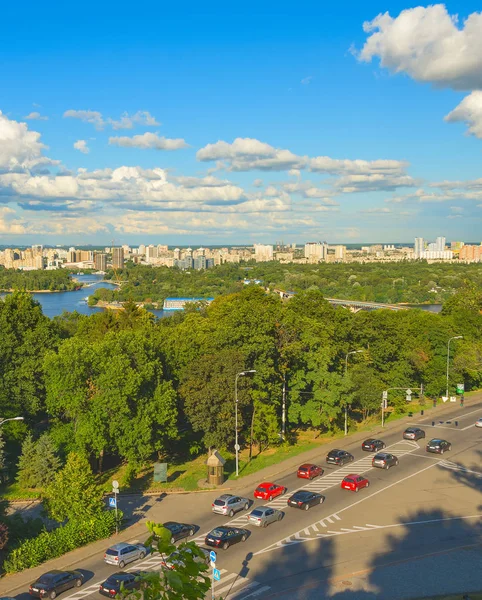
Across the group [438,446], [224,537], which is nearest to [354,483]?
[438,446]

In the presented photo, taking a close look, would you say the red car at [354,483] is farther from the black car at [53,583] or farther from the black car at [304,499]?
the black car at [53,583]

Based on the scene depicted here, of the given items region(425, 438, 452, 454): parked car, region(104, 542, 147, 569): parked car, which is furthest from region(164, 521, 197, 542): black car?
region(425, 438, 452, 454): parked car

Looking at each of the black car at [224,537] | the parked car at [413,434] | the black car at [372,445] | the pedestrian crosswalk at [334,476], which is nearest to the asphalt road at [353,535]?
the pedestrian crosswalk at [334,476]

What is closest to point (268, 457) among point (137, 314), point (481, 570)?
point (481, 570)

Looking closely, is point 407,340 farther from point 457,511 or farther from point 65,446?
point 65,446

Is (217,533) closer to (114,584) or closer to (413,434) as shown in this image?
(114,584)

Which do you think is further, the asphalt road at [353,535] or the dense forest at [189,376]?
the dense forest at [189,376]
